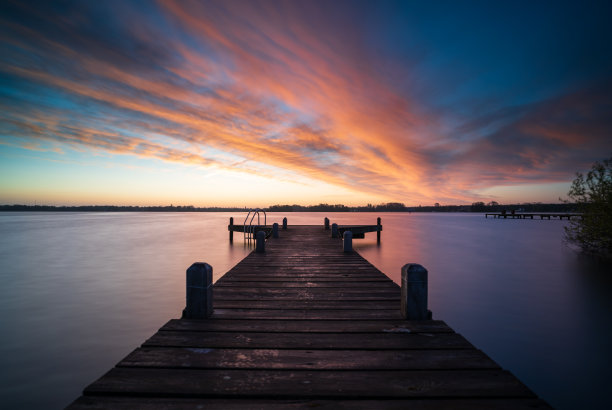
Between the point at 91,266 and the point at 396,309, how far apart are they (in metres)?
18.1

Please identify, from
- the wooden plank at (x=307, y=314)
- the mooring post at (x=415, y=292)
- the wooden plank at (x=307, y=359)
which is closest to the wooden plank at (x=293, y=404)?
the wooden plank at (x=307, y=359)

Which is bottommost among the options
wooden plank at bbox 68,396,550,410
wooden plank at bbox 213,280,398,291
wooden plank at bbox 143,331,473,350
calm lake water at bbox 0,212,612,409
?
calm lake water at bbox 0,212,612,409

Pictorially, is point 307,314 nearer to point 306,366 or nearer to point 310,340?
point 310,340

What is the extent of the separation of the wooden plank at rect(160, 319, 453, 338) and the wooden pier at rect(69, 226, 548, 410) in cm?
1

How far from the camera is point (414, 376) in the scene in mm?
2992

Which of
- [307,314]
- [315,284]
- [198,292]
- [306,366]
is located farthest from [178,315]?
[306,366]

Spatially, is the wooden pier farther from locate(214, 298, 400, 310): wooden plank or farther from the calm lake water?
the calm lake water

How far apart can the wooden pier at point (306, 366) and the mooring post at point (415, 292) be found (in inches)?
5.8

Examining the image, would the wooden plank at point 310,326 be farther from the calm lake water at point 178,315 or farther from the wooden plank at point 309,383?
the calm lake water at point 178,315

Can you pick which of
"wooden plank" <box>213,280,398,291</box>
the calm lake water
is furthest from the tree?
"wooden plank" <box>213,280,398,291</box>

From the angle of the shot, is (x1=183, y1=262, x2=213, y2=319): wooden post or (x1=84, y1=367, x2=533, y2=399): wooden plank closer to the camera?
(x1=84, y1=367, x2=533, y2=399): wooden plank

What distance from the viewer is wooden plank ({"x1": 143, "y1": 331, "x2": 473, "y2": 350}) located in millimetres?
3627

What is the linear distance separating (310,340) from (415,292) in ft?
5.88

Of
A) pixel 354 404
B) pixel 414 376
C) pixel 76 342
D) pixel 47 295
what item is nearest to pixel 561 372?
pixel 414 376
